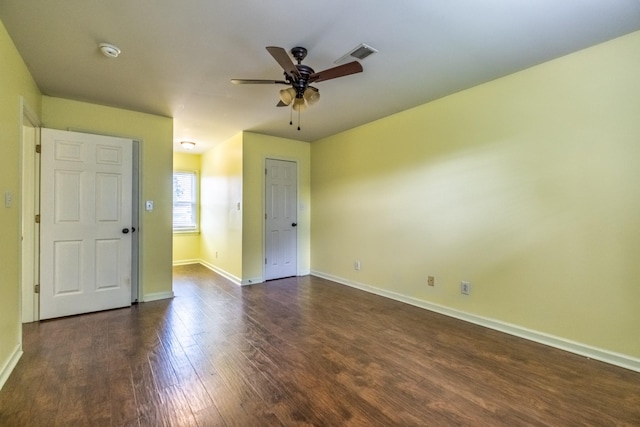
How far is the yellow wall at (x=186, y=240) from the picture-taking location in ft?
Answer: 20.7

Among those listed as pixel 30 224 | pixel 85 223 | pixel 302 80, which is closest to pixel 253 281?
pixel 85 223

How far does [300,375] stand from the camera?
2.12 meters

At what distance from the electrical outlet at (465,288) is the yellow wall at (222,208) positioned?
320 cm

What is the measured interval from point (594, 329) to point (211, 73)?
12.8ft

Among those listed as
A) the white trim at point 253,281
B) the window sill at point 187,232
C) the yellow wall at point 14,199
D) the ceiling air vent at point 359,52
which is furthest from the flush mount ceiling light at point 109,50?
the window sill at point 187,232

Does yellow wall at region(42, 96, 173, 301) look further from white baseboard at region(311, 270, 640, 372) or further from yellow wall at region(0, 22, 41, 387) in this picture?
white baseboard at region(311, 270, 640, 372)

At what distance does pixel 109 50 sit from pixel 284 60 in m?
1.44

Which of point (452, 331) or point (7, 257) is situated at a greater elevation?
point (7, 257)

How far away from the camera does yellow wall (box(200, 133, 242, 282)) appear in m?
4.95

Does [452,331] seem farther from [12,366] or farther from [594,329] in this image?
[12,366]

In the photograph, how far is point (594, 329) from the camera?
94.3 inches

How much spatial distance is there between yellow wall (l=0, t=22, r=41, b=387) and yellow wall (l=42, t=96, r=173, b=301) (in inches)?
45.7

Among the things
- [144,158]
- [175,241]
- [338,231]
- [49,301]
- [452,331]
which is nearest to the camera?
[452,331]

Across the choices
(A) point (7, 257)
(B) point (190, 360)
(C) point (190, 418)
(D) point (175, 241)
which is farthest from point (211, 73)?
(D) point (175, 241)
